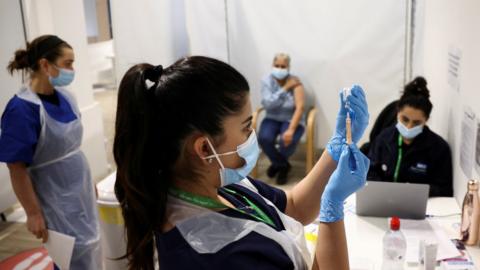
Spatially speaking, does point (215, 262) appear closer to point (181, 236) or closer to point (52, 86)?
point (181, 236)

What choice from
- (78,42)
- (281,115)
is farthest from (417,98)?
(78,42)

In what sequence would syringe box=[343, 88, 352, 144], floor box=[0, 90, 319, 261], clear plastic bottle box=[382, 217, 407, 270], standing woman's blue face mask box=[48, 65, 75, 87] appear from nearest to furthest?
syringe box=[343, 88, 352, 144] → clear plastic bottle box=[382, 217, 407, 270] → standing woman's blue face mask box=[48, 65, 75, 87] → floor box=[0, 90, 319, 261]

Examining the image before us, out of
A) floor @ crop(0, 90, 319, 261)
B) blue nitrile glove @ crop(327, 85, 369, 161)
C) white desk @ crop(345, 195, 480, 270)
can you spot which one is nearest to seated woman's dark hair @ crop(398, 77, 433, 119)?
white desk @ crop(345, 195, 480, 270)

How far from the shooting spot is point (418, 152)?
2.48 m

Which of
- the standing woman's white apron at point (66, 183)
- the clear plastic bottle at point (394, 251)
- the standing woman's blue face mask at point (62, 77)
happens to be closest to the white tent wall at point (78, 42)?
the standing woman's blue face mask at point (62, 77)

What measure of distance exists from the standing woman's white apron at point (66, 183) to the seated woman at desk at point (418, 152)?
155cm

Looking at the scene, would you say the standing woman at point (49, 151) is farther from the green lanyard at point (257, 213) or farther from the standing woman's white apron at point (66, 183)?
the green lanyard at point (257, 213)

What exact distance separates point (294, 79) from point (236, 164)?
10.2 feet

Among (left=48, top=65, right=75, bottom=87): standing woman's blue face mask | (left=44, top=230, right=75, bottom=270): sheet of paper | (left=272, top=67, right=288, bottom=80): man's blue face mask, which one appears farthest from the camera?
(left=272, top=67, right=288, bottom=80): man's blue face mask

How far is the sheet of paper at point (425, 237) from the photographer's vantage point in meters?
1.73

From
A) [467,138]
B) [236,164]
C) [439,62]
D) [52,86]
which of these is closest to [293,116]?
[439,62]

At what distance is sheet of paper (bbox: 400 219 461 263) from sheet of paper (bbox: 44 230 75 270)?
143cm

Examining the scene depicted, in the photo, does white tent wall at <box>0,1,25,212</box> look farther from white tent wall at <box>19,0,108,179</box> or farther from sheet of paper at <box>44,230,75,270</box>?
sheet of paper at <box>44,230,75,270</box>

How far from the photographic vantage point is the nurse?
3.26 feet
